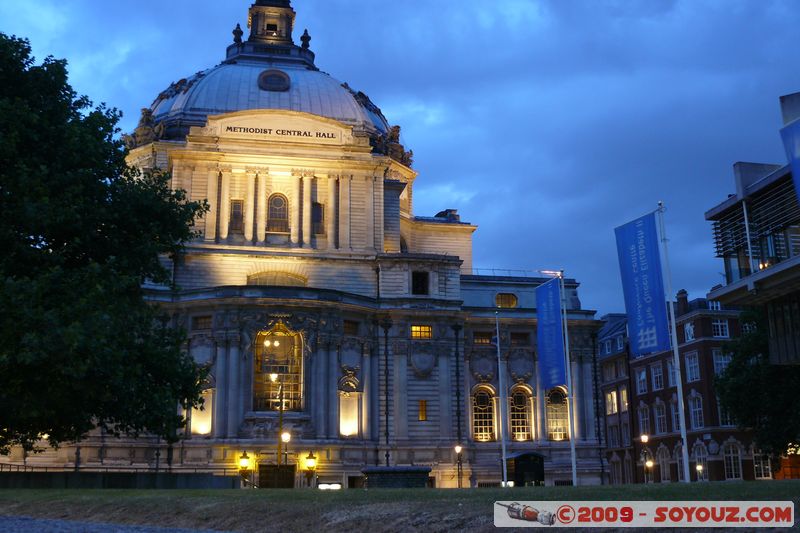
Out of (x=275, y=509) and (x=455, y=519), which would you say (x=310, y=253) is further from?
(x=455, y=519)

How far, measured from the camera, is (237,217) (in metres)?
76.1

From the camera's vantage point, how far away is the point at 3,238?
99.4ft

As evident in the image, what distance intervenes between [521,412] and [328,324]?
18.1 meters

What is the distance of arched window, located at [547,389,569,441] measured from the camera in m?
76.1

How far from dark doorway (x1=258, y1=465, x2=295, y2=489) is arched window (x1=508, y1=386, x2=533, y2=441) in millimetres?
19452

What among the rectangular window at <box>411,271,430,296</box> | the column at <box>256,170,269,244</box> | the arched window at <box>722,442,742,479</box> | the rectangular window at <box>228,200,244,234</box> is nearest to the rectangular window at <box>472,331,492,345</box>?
the rectangular window at <box>411,271,430,296</box>

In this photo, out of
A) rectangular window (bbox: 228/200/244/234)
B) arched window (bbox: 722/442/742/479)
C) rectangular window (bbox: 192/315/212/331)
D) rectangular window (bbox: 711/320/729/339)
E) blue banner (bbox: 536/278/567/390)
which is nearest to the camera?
blue banner (bbox: 536/278/567/390)

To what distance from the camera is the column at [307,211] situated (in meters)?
76.2

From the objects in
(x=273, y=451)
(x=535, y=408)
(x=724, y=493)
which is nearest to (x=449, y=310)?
(x=535, y=408)

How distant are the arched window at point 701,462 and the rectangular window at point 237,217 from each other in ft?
144

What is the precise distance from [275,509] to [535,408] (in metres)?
53.7

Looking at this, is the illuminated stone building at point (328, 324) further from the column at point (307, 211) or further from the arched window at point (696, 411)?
the arched window at point (696, 411)

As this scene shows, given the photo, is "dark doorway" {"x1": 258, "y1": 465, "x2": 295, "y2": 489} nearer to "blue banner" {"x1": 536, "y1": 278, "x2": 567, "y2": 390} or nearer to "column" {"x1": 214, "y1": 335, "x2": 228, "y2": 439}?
"column" {"x1": 214, "y1": 335, "x2": 228, "y2": 439}

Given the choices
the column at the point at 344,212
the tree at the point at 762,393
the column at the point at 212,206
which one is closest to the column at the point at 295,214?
the column at the point at 344,212
